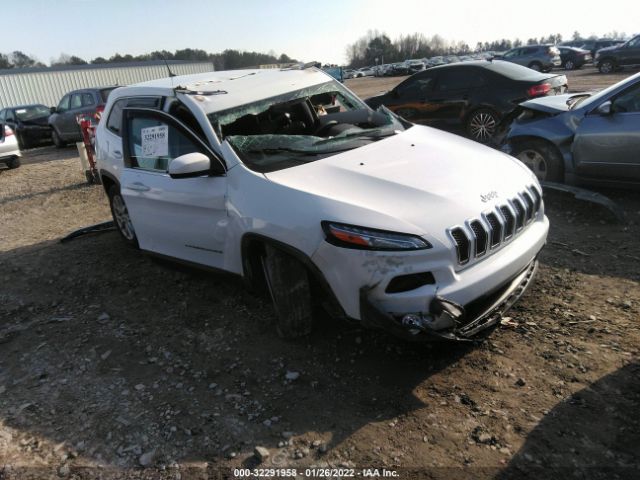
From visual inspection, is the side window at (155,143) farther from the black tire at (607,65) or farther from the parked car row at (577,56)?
the black tire at (607,65)

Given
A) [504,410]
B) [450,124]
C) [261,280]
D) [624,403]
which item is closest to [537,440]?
[504,410]

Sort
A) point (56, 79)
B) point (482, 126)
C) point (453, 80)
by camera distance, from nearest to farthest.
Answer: point (482, 126)
point (453, 80)
point (56, 79)

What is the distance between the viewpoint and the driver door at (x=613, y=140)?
5.40 metres

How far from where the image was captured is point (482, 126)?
912 cm

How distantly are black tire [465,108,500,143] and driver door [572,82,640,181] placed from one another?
3118 mm

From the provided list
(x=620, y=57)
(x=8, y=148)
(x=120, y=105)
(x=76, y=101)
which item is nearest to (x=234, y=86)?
(x=120, y=105)

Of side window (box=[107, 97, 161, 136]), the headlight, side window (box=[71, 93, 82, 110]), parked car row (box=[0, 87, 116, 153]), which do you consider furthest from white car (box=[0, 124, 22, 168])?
the headlight

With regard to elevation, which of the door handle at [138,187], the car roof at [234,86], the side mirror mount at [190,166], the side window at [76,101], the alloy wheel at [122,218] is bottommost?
the alloy wheel at [122,218]

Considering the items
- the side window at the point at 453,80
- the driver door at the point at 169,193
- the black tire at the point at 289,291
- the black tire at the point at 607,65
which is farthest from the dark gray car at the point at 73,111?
the black tire at the point at 607,65

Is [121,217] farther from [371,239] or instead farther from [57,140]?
[57,140]

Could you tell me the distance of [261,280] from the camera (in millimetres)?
3504

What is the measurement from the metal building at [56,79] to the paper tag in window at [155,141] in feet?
100.0

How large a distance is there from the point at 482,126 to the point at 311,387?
24.2 ft

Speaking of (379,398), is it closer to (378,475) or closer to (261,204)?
(378,475)
